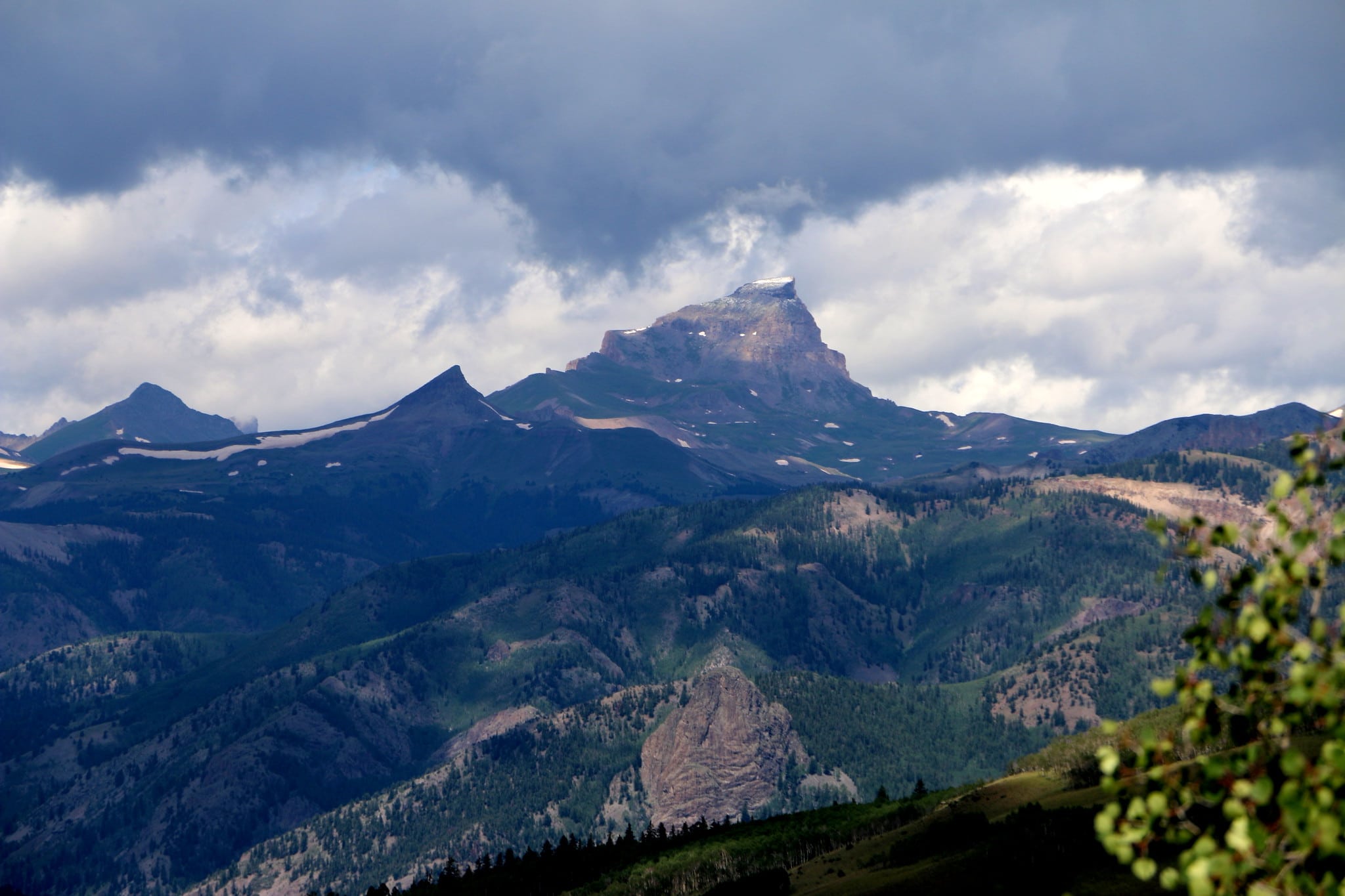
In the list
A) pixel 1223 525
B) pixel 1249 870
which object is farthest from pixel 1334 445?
pixel 1249 870

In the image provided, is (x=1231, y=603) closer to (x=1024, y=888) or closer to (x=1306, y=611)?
(x=1306, y=611)

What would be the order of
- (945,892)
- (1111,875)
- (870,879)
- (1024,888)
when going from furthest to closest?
(870,879), (945,892), (1024,888), (1111,875)

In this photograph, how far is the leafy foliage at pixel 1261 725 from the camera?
827 inches

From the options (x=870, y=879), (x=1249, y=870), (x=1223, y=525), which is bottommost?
(x=870, y=879)

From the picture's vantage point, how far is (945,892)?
148000 millimetres

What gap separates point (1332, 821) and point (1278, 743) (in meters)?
1.55

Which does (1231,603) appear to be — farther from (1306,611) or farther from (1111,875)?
(1111,875)

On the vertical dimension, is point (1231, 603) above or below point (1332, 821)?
above

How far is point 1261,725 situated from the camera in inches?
899

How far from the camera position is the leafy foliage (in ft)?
68.9

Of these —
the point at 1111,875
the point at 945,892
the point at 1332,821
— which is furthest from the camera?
the point at 945,892

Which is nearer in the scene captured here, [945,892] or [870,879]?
[945,892]

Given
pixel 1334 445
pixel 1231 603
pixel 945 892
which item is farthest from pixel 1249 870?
pixel 945 892

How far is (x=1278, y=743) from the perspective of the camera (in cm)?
2219
